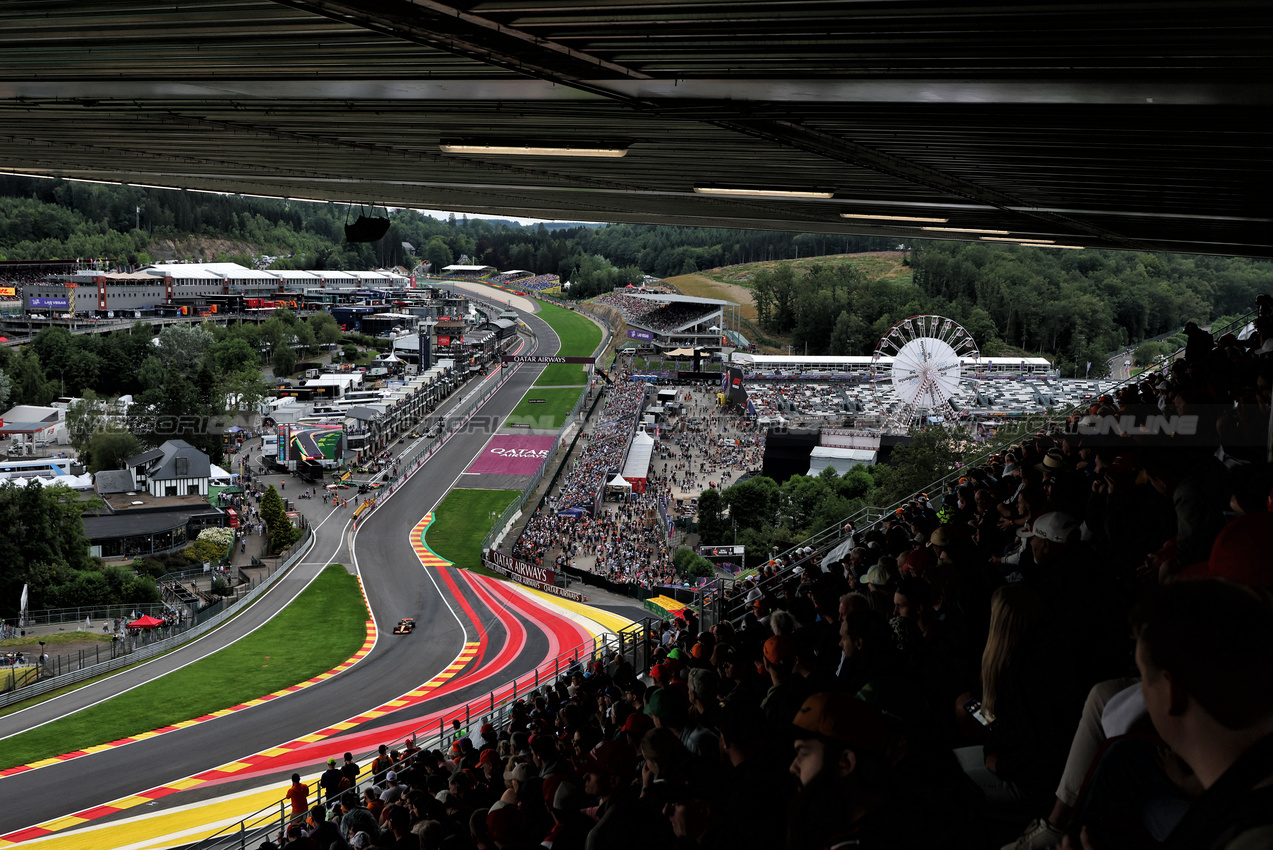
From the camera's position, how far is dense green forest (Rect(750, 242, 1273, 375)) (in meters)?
91.8

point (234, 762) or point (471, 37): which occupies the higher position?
point (471, 37)

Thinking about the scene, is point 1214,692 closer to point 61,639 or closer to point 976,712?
point 976,712

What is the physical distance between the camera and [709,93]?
555cm

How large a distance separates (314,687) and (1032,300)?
285 feet

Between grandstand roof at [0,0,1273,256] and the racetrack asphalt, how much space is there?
11397 millimetres

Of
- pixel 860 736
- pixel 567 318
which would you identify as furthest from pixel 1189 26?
pixel 567 318

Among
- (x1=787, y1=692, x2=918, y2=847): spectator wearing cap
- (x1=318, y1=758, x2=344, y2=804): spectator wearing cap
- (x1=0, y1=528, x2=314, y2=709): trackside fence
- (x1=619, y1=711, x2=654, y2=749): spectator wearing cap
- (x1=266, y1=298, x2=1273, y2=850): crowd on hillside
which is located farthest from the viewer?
(x1=0, y1=528, x2=314, y2=709): trackside fence

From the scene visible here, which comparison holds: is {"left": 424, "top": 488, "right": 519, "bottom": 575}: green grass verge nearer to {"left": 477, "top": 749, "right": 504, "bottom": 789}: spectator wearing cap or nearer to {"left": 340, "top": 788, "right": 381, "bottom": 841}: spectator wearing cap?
{"left": 340, "top": 788, "right": 381, "bottom": 841}: spectator wearing cap

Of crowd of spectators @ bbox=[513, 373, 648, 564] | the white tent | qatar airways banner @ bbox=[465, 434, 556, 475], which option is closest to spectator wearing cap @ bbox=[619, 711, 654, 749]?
crowd of spectators @ bbox=[513, 373, 648, 564]

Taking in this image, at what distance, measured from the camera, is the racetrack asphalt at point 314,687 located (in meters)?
16.9

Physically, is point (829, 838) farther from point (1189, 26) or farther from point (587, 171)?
point (587, 171)

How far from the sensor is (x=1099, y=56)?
413 cm

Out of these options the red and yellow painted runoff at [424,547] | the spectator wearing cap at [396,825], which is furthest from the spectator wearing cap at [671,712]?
the red and yellow painted runoff at [424,547]

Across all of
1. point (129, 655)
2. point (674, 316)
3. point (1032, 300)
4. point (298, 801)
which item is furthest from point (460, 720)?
point (1032, 300)
